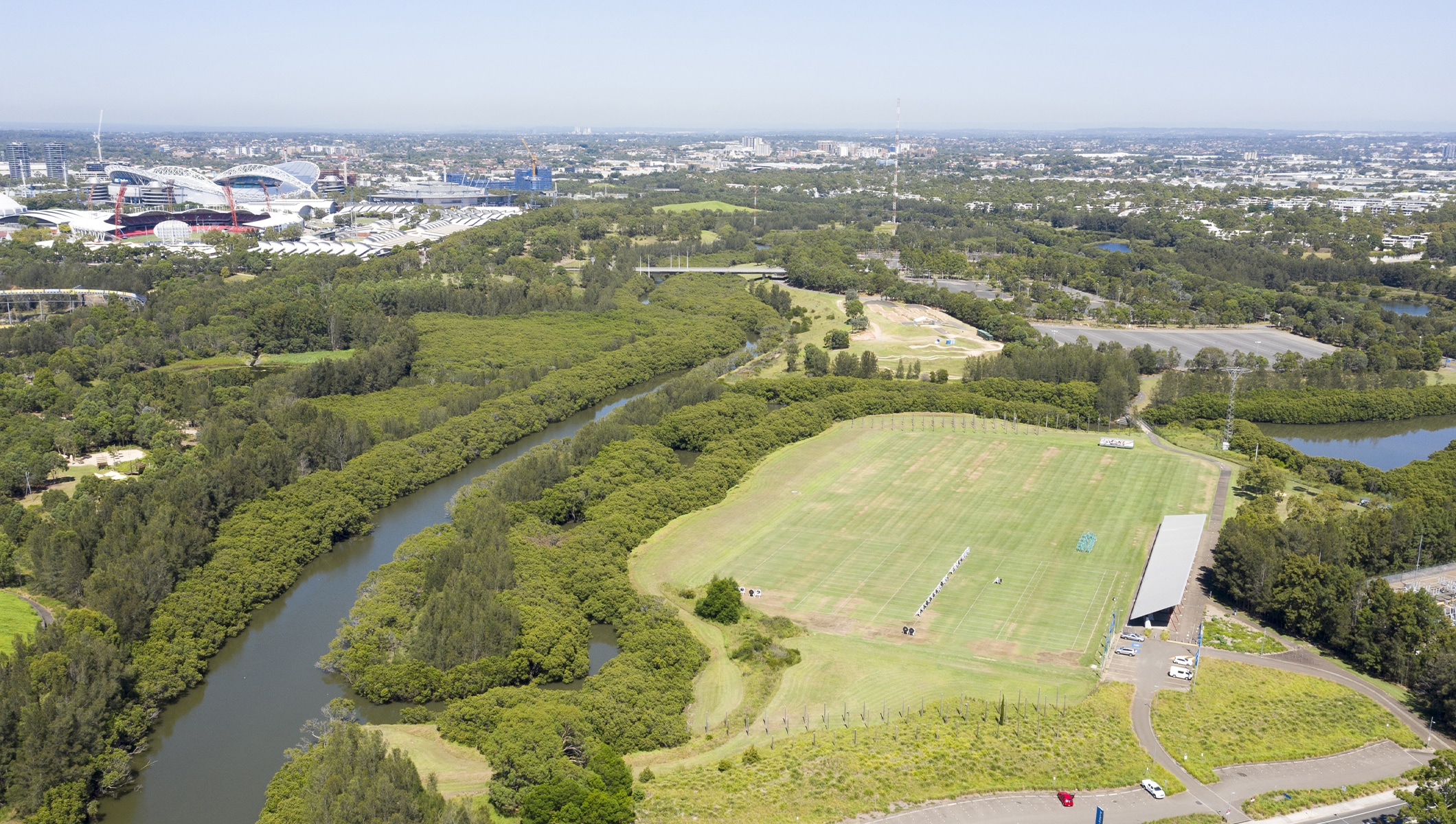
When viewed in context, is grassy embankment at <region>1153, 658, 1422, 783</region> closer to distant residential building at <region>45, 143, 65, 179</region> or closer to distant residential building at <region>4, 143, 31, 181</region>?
distant residential building at <region>4, 143, 31, 181</region>

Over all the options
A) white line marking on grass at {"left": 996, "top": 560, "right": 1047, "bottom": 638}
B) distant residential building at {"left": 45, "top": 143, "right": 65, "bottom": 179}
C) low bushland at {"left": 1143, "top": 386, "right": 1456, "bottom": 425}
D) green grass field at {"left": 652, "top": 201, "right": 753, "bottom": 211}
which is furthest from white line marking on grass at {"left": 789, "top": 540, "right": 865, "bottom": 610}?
distant residential building at {"left": 45, "top": 143, "right": 65, "bottom": 179}

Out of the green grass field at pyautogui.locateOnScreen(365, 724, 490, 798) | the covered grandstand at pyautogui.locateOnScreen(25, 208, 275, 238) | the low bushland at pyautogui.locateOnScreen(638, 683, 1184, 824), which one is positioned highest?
the covered grandstand at pyautogui.locateOnScreen(25, 208, 275, 238)

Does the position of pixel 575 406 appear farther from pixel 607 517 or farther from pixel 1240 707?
pixel 1240 707

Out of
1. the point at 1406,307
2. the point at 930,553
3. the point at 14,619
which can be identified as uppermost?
the point at 1406,307

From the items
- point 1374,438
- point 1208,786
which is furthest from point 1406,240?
point 1208,786

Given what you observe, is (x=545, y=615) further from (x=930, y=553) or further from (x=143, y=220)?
(x=143, y=220)

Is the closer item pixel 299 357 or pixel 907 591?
pixel 907 591

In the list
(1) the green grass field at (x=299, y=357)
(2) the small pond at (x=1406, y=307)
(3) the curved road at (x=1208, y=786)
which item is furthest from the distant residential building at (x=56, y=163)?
(3) the curved road at (x=1208, y=786)

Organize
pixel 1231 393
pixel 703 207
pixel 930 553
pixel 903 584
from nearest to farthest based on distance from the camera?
pixel 903 584 → pixel 930 553 → pixel 1231 393 → pixel 703 207
